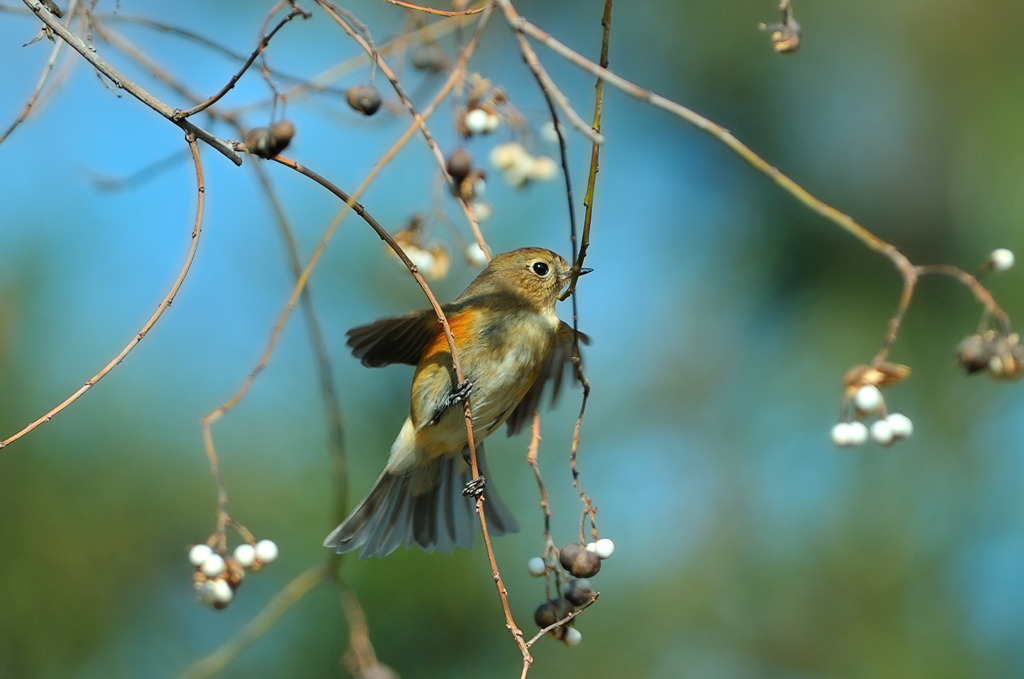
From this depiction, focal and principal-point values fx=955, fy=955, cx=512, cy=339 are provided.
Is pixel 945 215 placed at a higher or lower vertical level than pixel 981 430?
higher

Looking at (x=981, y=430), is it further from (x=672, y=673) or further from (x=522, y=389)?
(x=522, y=389)

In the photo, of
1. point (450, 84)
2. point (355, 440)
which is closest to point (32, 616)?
point (355, 440)

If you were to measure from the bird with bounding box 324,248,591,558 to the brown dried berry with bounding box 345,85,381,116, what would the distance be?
3.30 feet

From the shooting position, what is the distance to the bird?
11.4ft

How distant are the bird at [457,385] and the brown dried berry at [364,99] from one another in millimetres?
1005

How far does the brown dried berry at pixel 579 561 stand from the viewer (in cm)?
234

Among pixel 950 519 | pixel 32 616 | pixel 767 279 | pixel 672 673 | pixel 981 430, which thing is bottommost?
pixel 672 673

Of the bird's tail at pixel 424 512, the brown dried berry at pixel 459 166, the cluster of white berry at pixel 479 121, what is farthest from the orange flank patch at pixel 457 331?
the brown dried berry at pixel 459 166

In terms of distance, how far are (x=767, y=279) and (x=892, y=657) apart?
2.97 metres

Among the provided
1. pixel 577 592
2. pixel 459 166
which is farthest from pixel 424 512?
pixel 459 166

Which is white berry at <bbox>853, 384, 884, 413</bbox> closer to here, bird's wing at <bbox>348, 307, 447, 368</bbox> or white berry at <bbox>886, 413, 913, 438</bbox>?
white berry at <bbox>886, 413, 913, 438</bbox>

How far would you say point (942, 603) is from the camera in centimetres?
612

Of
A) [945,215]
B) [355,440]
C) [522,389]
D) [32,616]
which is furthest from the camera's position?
[945,215]

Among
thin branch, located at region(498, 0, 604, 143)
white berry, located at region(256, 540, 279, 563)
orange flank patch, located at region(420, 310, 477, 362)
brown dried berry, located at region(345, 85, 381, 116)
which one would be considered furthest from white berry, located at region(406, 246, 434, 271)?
thin branch, located at region(498, 0, 604, 143)
